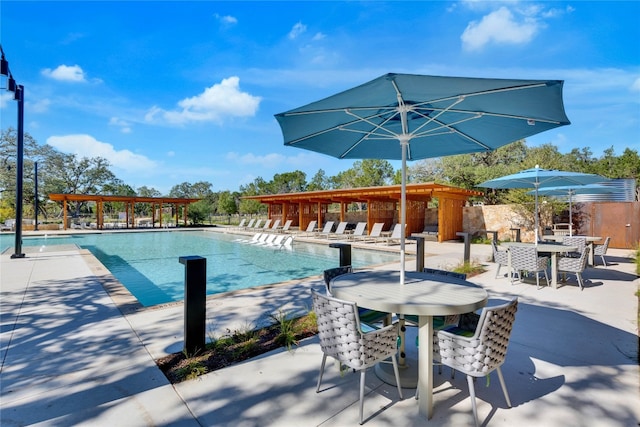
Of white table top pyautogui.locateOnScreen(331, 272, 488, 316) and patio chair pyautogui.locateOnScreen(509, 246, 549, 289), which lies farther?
patio chair pyautogui.locateOnScreen(509, 246, 549, 289)

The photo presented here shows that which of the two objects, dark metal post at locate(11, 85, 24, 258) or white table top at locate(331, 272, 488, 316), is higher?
dark metal post at locate(11, 85, 24, 258)

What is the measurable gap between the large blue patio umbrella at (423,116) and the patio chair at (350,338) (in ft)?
2.31

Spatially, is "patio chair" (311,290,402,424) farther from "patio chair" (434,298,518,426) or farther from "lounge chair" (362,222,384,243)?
"lounge chair" (362,222,384,243)

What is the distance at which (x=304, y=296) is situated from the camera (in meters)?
4.94

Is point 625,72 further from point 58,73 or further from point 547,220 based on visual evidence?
point 58,73

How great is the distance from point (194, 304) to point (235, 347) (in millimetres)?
583

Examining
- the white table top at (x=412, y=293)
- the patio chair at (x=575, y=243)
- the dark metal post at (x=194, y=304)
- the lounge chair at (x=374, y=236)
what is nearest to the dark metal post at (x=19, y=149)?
the dark metal post at (x=194, y=304)

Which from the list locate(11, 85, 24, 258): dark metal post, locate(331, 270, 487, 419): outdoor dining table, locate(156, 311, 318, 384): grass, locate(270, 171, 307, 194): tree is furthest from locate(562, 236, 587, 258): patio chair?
locate(270, 171, 307, 194): tree

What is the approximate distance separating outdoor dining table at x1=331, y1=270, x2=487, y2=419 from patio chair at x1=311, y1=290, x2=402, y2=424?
0.19 m

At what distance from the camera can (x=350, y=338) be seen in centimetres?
202

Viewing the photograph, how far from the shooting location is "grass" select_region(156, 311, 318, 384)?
2559 mm

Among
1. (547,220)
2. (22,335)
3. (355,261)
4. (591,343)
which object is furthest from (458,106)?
(547,220)

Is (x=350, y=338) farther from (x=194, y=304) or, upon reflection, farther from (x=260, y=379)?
(x=194, y=304)

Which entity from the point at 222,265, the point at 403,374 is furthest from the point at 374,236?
the point at 403,374
